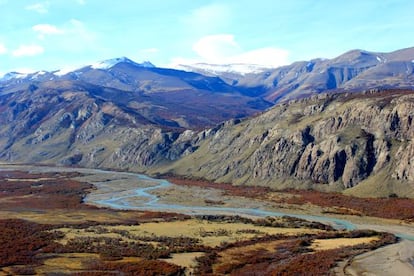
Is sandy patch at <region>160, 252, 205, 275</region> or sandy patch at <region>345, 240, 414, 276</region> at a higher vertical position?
sandy patch at <region>160, 252, 205, 275</region>

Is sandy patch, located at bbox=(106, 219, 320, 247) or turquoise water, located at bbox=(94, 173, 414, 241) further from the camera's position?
turquoise water, located at bbox=(94, 173, 414, 241)

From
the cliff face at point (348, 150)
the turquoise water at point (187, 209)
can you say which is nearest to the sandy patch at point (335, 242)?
the turquoise water at point (187, 209)

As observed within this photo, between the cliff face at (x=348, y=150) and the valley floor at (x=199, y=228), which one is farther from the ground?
the cliff face at (x=348, y=150)

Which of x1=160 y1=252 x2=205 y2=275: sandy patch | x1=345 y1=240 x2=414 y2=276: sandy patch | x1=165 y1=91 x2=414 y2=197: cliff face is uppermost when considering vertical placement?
x1=165 y1=91 x2=414 y2=197: cliff face

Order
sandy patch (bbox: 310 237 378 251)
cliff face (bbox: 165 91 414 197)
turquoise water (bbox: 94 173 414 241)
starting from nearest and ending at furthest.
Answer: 1. sandy patch (bbox: 310 237 378 251)
2. turquoise water (bbox: 94 173 414 241)
3. cliff face (bbox: 165 91 414 197)

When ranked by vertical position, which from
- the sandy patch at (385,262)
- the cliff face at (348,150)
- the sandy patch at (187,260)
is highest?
the cliff face at (348,150)

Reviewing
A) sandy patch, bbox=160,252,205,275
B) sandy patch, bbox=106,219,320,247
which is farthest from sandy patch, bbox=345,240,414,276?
sandy patch, bbox=106,219,320,247

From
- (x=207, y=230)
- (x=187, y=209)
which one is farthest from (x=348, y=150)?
(x=207, y=230)

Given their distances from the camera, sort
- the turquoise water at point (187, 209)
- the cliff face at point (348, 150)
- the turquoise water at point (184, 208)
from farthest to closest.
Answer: the cliff face at point (348, 150), the turquoise water at point (184, 208), the turquoise water at point (187, 209)

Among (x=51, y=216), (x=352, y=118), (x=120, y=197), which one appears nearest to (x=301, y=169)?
(x=352, y=118)

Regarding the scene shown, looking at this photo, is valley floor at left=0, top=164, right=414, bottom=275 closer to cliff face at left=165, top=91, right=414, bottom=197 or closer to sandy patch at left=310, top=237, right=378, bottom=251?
sandy patch at left=310, top=237, right=378, bottom=251

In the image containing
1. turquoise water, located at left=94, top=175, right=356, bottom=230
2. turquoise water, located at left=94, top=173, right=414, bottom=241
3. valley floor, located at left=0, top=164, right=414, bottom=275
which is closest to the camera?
valley floor, located at left=0, top=164, right=414, bottom=275

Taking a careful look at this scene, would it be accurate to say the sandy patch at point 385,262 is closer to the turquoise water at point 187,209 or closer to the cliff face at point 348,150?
the turquoise water at point 187,209
